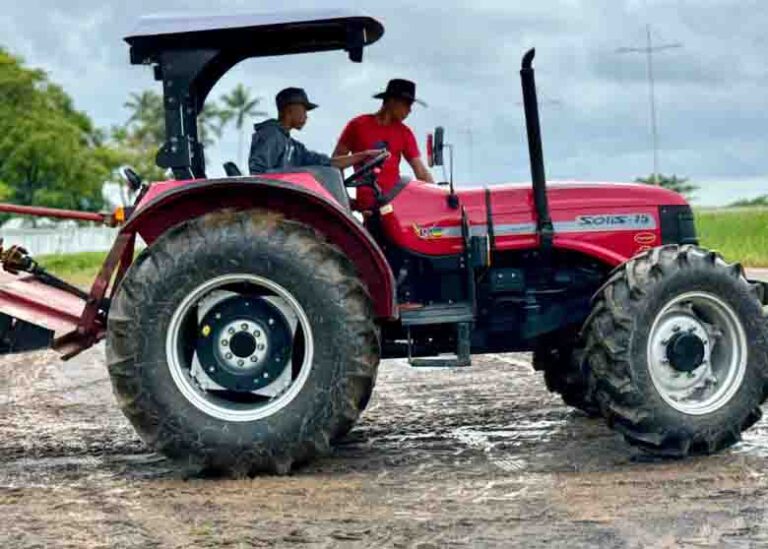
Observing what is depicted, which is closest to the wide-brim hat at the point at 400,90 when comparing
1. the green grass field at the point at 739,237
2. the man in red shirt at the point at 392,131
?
the man in red shirt at the point at 392,131

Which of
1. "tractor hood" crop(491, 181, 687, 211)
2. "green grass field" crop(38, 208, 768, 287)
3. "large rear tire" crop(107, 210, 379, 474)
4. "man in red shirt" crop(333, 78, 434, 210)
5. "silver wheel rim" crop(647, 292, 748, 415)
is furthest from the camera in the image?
"green grass field" crop(38, 208, 768, 287)

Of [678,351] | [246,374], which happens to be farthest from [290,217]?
[678,351]

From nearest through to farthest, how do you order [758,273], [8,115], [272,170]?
[272,170] → [758,273] → [8,115]

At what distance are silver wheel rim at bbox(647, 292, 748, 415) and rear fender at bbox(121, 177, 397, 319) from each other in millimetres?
1351

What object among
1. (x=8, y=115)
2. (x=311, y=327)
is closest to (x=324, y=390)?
(x=311, y=327)

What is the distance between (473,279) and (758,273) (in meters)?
20.8

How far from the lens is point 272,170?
6.80 meters

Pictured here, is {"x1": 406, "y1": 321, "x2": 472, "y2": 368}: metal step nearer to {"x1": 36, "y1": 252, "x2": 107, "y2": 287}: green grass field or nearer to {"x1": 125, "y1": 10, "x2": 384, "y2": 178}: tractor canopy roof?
{"x1": 125, "y1": 10, "x2": 384, "y2": 178}: tractor canopy roof

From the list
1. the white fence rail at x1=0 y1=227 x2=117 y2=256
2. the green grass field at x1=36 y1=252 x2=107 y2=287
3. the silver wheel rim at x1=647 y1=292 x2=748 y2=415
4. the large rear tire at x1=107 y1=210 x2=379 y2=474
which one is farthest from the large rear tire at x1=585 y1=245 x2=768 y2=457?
the white fence rail at x1=0 y1=227 x2=117 y2=256

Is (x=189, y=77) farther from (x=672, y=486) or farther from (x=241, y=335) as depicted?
(x=672, y=486)

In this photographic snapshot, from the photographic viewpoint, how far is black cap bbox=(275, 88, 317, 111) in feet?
23.2

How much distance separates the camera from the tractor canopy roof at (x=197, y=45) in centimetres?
654

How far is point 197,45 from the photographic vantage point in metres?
6.65

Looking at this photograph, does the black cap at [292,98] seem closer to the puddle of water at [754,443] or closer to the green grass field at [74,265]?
the puddle of water at [754,443]
